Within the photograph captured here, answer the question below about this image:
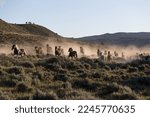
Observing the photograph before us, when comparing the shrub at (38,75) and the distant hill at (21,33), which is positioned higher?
the distant hill at (21,33)

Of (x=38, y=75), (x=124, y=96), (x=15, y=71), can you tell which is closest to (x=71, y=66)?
(x=15, y=71)

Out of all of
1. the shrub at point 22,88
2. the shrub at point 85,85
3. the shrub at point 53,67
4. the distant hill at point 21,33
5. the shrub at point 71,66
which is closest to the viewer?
the shrub at point 22,88

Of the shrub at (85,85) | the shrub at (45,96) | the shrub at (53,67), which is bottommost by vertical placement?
the shrub at (85,85)

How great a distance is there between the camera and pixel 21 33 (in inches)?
5236

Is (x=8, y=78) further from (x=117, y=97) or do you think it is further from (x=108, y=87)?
(x=117, y=97)

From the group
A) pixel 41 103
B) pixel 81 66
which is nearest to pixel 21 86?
pixel 41 103

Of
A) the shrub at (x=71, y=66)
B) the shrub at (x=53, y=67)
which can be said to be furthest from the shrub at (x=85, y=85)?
the shrub at (x=71, y=66)

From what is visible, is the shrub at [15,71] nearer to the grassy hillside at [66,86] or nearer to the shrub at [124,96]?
the grassy hillside at [66,86]

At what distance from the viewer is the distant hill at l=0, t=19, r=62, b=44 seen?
106 m

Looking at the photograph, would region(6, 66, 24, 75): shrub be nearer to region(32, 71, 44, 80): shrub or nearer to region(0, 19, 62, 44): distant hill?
region(32, 71, 44, 80): shrub

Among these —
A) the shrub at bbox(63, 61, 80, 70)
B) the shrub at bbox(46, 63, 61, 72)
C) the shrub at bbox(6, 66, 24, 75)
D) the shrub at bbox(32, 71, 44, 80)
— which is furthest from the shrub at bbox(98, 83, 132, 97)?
the shrub at bbox(63, 61, 80, 70)

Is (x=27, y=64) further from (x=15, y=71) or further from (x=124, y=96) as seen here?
(x=124, y=96)

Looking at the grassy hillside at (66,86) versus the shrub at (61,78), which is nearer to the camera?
the grassy hillside at (66,86)

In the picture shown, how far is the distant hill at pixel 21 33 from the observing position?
106 metres
